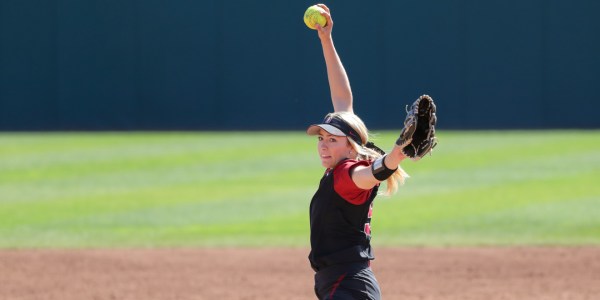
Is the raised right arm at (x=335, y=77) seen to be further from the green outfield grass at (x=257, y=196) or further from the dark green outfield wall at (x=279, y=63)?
the dark green outfield wall at (x=279, y=63)

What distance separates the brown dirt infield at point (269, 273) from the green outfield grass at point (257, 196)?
22.8 inches

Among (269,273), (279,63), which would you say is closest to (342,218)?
(269,273)

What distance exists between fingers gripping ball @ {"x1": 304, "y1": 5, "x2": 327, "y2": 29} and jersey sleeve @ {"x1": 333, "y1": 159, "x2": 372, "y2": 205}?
1043 mm

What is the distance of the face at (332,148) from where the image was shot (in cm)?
424

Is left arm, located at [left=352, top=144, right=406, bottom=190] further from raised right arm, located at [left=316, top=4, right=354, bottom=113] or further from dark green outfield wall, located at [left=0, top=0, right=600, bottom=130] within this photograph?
dark green outfield wall, located at [left=0, top=0, right=600, bottom=130]

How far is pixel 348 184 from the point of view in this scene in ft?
13.2

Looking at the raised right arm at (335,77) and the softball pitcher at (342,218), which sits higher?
the raised right arm at (335,77)

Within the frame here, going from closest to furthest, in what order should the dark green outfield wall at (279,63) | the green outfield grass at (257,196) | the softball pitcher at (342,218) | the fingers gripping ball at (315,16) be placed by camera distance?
1. the softball pitcher at (342,218)
2. the fingers gripping ball at (315,16)
3. the green outfield grass at (257,196)
4. the dark green outfield wall at (279,63)

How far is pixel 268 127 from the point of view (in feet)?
81.2

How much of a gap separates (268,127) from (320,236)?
20.5 meters

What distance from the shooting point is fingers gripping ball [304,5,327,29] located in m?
4.91

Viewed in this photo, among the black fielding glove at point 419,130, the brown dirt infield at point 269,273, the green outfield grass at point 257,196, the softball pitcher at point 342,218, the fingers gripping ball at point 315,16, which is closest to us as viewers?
the black fielding glove at point 419,130

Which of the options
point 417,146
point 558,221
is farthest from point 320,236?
point 558,221

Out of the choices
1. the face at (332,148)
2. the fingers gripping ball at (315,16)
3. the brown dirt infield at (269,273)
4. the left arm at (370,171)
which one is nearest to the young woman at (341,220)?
the face at (332,148)
